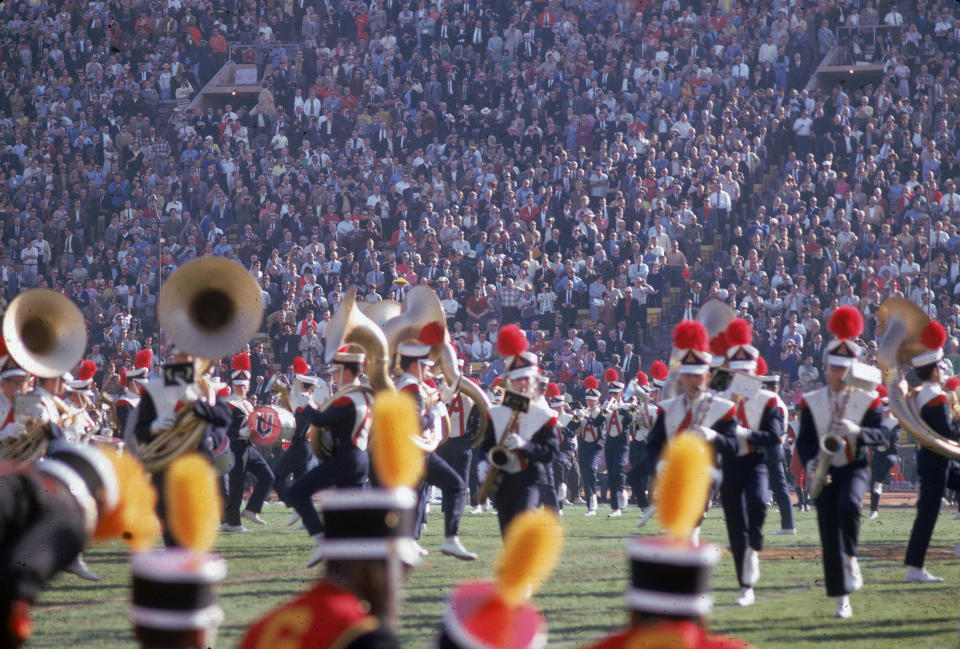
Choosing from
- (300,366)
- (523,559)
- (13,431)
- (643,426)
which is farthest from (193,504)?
(643,426)

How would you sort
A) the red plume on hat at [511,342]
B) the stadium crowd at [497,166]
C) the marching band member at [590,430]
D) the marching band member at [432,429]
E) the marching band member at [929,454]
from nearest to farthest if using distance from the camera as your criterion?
1. the red plume on hat at [511,342]
2. the marching band member at [929,454]
3. the marching band member at [432,429]
4. the marching band member at [590,430]
5. the stadium crowd at [497,166]

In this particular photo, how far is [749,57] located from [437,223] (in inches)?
305

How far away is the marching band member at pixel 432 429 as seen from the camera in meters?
12.4

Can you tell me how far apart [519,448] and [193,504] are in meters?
6.58

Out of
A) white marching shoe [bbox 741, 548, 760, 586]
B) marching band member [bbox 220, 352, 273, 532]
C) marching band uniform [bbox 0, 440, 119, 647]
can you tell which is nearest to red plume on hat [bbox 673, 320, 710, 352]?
white marching shoe [bbox 741, 548, 760, 586]

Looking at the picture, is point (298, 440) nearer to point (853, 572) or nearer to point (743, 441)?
point (743, 441)

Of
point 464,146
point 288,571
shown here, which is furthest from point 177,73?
point 288,571

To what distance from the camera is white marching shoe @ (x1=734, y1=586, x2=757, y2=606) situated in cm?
997

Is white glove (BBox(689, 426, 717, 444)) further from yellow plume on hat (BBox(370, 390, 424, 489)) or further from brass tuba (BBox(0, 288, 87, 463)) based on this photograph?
yellow plume on hat (BBox(370, 390, 424, 489))

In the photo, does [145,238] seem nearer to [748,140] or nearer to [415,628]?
[748,140]

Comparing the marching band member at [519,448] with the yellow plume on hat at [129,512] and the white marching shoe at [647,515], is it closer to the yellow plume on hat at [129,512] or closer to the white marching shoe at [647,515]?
the yellow plume on hat at [129,512]

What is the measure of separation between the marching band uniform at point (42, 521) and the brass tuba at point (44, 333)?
8.53 m

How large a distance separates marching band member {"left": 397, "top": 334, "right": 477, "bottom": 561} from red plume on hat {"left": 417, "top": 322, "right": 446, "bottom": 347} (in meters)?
0.02

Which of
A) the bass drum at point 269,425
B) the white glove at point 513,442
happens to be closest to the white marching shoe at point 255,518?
the bass drum at point 269,425
